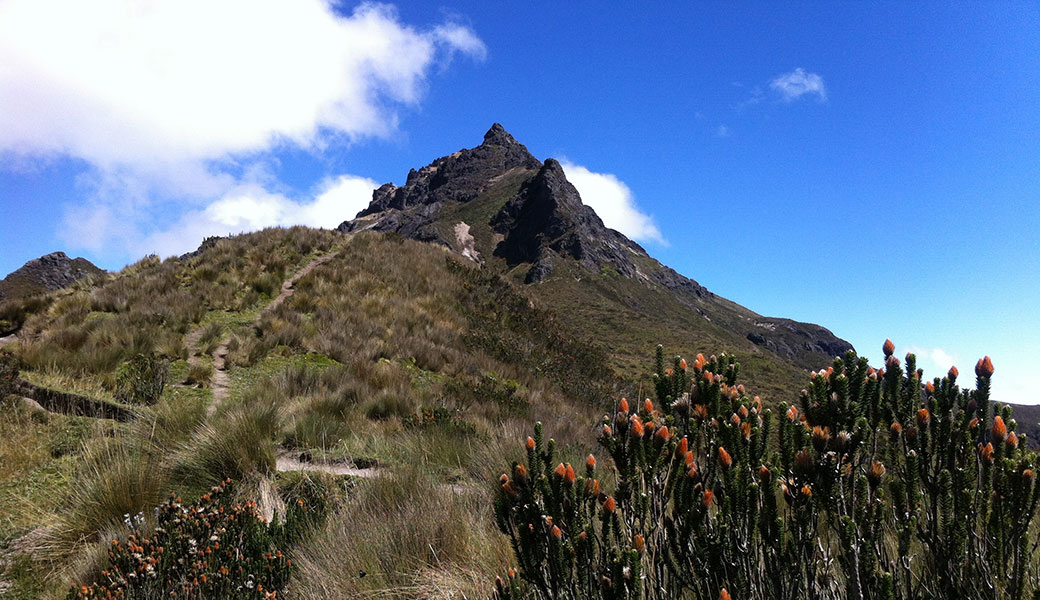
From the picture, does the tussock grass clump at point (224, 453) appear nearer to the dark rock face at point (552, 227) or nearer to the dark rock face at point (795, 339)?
the dark rock face at point (552, 227)

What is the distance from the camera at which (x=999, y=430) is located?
1648 millimetres

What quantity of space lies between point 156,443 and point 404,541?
3526mm

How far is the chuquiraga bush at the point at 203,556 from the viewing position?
102 inches

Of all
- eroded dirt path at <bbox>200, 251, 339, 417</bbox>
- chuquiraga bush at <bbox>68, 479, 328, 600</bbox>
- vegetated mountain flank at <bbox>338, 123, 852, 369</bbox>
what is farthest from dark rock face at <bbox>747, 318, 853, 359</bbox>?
chuquiraga bush at <bbox>68, 479, 328, 600</bbox>

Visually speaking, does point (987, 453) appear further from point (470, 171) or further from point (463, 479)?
point (470, 171)

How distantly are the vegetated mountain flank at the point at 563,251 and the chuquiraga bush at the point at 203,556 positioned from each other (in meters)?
64.6

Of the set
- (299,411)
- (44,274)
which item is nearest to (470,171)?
(44,274)

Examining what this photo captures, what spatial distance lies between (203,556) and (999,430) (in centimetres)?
403

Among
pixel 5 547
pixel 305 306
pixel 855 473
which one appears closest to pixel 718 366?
pixel 855 473

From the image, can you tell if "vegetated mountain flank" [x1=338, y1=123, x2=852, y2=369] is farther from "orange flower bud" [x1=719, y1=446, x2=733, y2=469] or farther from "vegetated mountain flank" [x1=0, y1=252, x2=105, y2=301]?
"orange flower bud" [x1=719, y1=446, x2=733, y2=469]

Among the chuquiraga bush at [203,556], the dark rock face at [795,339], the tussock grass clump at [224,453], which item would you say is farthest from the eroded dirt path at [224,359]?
the dark rock face at [795,339]

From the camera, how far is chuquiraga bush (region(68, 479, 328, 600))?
2.58 metres

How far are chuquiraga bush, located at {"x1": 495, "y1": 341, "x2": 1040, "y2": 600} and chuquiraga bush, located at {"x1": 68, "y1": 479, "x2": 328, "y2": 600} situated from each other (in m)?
1.91

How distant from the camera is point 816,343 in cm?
15400
